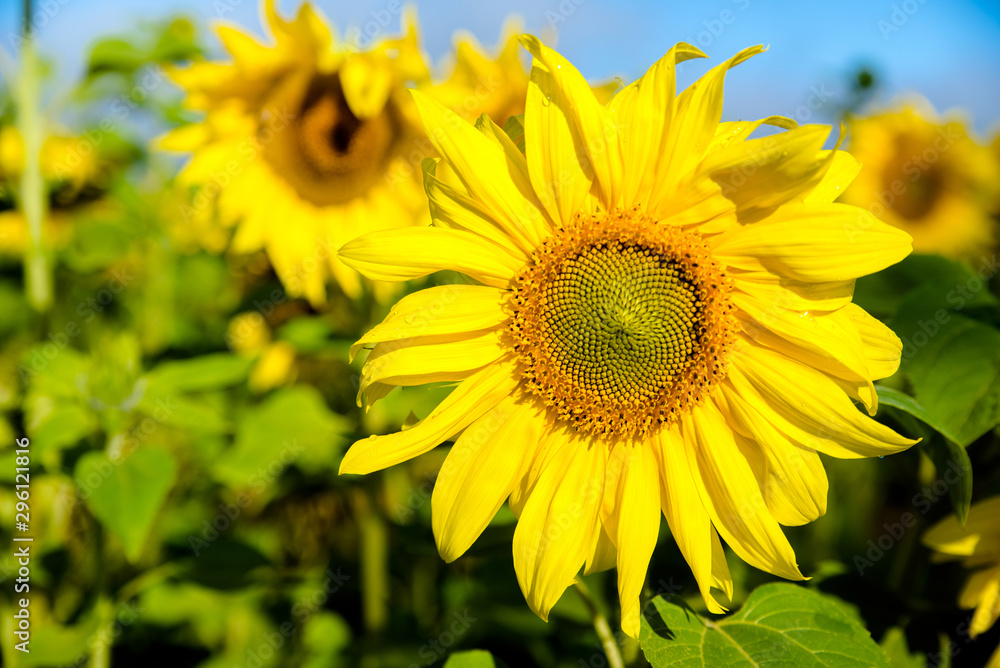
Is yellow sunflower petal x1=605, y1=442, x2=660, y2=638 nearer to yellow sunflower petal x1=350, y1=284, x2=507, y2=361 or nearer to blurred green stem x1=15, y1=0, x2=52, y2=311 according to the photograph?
yellow sunflower petal x1=350, y1=284, x2=507, y2=361

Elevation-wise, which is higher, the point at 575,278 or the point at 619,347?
the point at 575,278

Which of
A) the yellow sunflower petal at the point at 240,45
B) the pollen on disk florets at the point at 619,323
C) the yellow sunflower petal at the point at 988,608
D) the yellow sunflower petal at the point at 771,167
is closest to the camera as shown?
the yellow sunflower petal at the point at 771,167

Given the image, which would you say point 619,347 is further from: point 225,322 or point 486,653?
point 225,322

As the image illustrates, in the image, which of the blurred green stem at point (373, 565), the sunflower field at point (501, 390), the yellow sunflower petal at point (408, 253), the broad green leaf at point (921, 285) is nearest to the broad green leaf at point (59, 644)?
the sunflower field at point (501, 390)

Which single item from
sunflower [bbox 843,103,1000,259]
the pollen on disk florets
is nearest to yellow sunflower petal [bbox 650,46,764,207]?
the pollen on disk florets

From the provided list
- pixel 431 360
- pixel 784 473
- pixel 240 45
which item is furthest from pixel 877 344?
pixel 240 45

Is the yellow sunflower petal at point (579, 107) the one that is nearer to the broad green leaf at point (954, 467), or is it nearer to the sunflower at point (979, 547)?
the broad green leaf at point (954, 467)

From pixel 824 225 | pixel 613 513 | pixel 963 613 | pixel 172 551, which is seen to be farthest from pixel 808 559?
pixel 172 551
